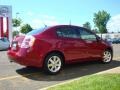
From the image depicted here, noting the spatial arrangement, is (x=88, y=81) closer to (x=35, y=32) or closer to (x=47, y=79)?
(x=47, y=79)

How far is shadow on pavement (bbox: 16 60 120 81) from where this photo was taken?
29.4ft

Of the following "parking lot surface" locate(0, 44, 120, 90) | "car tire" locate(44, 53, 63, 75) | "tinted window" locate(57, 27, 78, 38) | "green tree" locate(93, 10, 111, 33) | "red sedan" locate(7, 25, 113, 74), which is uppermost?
"green tree" locate(93, 10, 111, 33)

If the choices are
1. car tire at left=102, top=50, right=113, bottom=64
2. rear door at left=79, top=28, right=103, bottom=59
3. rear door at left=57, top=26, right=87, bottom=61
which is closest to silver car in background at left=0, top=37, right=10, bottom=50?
car tire at left=102, top=50, right=113, bottom=64

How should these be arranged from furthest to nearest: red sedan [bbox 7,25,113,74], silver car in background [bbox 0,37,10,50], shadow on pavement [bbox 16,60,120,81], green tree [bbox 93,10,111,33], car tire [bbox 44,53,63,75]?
green tree [bbox 93,10,111,33]
silver car in background [bbox 0,37,10,50]
car tire [bbox 44,53,63,75]
red sedan [bbox 7,25,113,74]
shadow on pavement [bbox 16,60,120,81]

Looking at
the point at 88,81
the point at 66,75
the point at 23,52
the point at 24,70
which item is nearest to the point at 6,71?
the point at 24,70

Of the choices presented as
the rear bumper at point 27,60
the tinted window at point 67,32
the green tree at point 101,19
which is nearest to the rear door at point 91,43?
the tinted window at point 67,32

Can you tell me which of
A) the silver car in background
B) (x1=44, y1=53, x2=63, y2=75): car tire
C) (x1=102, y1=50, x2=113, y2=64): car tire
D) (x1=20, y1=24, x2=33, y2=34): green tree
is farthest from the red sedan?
(x1=20, y1=24, x2=33, y2=34): green tree

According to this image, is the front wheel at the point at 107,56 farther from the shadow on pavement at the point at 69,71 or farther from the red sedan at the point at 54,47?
the red sedan at the point at 54,47

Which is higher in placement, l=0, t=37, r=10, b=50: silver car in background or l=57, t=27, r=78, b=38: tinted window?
l=57, t=27, r=78, b=38: tinted window

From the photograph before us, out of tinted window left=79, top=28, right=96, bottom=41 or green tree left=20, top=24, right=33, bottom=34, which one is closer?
tinted window left=79, top=28, right=96, bottom=41

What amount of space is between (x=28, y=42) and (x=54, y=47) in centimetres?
85

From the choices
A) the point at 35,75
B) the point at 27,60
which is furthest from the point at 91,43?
the point at 27,60

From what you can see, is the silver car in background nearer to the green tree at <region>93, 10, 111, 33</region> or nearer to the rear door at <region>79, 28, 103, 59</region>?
the rear door at <region>79, 28, 103, 59</region>

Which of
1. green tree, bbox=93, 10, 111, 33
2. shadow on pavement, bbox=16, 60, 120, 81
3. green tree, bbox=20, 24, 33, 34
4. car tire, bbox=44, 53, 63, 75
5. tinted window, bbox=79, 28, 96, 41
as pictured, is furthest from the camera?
green tree, bbox=93, 10, 111, 33
